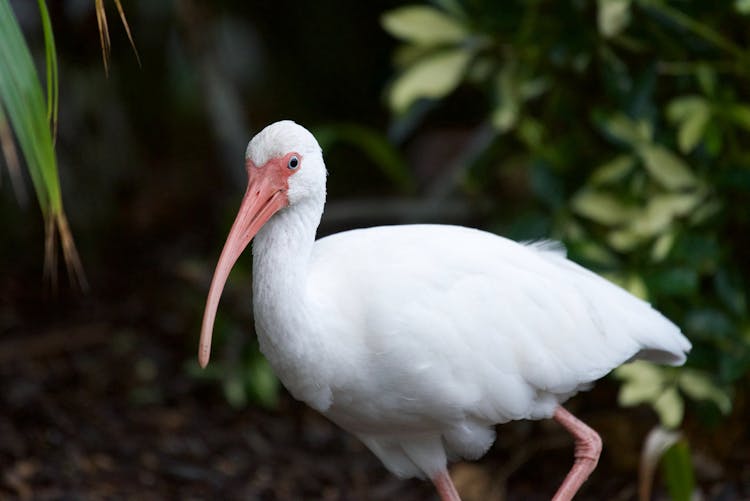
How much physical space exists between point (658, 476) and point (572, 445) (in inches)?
14.7

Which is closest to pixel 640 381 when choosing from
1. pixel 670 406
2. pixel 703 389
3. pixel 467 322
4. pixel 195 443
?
pixel 670 406

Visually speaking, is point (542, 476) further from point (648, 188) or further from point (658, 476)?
point (648, 188)

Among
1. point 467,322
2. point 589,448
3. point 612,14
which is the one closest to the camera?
point 467,322

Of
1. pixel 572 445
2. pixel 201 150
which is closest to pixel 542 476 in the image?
pixel 572 445

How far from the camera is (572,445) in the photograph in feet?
14.8

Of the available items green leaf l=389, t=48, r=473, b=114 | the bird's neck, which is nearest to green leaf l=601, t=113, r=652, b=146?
green leaf l=389, t=48, r=473, b=114

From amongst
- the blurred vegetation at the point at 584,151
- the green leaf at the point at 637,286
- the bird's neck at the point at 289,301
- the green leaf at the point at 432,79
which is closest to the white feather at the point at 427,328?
the bird's neck at the point at 289,301

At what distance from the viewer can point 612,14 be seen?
3.80 metres

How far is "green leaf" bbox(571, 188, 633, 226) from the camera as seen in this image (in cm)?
411

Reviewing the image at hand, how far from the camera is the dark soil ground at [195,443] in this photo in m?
4.33

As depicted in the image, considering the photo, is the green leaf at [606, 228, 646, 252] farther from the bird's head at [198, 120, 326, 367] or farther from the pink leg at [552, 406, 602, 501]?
the bird's head at [198, 120, 326, 367]

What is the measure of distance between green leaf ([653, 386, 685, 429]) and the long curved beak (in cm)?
181

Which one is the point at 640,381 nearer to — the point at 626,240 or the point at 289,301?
the point at 626,240

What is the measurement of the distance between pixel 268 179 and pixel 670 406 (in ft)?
6.27
